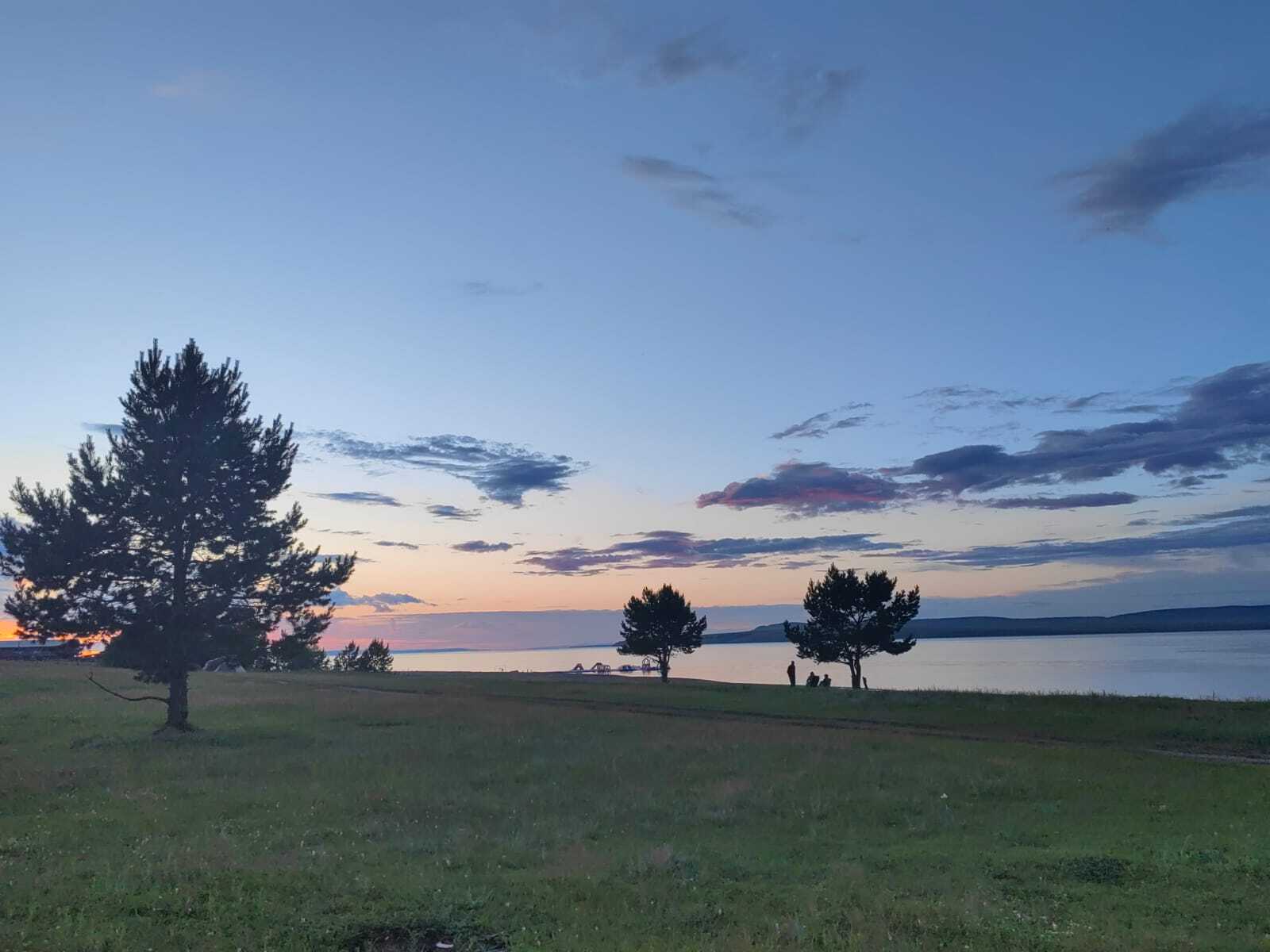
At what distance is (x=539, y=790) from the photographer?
2362 cm

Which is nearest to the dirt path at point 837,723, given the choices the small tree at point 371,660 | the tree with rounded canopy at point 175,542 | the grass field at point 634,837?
the grass field at point 634,837

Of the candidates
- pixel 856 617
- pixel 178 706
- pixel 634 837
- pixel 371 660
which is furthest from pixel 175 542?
pixel 371 660

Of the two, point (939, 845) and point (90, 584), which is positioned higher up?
point (90, 584)

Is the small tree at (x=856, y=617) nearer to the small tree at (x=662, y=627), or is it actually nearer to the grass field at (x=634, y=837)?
the small tree at (x=662, y=627)

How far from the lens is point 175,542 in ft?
111

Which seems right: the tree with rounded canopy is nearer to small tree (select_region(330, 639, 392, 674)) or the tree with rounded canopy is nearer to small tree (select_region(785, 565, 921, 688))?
small tree (select_region(785, 565, 921, 688))

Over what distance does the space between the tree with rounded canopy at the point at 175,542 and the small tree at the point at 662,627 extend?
185ft

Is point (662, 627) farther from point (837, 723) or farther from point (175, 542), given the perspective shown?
point (175, 542)

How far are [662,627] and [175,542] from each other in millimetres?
61116

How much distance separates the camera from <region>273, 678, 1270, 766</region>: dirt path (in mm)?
30469

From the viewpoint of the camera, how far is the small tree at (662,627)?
3536 inches

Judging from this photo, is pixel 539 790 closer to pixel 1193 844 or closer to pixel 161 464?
pixel 1193 844

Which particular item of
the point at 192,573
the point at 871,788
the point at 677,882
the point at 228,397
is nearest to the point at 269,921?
the point at 677,882

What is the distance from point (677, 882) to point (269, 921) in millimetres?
6306
